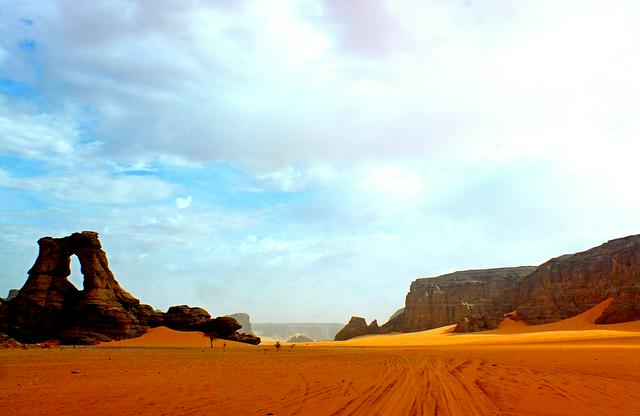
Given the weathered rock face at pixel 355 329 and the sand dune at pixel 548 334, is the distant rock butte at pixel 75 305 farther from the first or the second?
the weathered rock face at pixel 355 329

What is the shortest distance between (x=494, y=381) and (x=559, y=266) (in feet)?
262

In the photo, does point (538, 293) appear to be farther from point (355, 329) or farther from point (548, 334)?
point (355, 329)

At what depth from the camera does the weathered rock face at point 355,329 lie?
347ft

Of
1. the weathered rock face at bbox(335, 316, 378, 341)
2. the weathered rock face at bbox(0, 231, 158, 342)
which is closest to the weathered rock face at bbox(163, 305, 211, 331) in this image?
the weathered rock face at bbox(0, 231, 158, 342)

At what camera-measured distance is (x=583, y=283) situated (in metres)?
75.2

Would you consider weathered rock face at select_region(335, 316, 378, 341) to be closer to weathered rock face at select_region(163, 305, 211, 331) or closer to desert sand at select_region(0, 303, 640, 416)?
weathered rock face at select_region(163, 305, 211, 331)

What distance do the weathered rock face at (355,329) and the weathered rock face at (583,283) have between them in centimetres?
3597

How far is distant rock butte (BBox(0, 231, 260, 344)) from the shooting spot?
47.5 meters

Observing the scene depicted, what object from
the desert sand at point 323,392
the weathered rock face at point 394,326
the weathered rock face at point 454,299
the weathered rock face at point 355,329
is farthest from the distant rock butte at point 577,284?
the desert sand at point 323,392

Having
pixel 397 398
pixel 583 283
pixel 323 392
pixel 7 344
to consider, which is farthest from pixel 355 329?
pixel 397 398

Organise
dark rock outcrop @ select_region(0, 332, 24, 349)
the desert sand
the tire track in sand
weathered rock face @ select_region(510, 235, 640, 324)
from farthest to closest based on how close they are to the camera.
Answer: weathered rock face @ select_region(510, 235, 640, 324)
dark rock outcrop @ select_region(0, 332, 24, 349)
the desert sand
the tire track in sand

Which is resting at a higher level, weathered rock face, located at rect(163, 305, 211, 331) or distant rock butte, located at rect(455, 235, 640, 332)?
distant rock butte, located at rect(455, 235, 640, 332)

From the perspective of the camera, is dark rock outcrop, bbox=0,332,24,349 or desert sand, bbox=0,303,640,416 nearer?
desert sand, bbox=0,303,640,416

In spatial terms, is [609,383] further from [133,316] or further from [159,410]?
[133,316]
